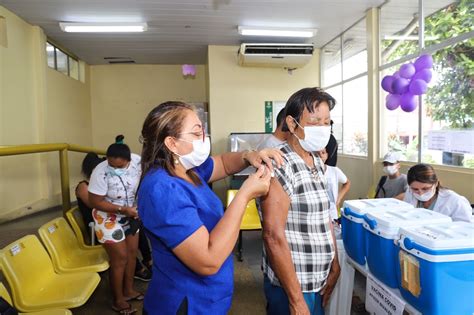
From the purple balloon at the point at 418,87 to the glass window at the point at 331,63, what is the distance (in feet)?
7.61

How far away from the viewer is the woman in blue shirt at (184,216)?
32.5 inches

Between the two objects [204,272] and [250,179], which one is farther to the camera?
[250,179]

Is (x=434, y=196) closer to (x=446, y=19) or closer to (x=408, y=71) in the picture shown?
(x=408, y=71)

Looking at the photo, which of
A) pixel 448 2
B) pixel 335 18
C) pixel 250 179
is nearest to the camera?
pixel 250 179

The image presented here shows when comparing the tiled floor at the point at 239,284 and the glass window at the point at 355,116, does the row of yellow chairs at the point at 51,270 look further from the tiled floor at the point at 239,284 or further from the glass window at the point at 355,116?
the glass window at the point at 355,116

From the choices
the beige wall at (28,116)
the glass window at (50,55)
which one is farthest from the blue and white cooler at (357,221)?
the glass window at (50,55)

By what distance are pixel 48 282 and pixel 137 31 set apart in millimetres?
3702

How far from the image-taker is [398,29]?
4.09 meters

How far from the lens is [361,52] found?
15.7 ft

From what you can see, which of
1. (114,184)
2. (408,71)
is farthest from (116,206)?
(408,71)

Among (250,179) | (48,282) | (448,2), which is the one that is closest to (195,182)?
(250,179)

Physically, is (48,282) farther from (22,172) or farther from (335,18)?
(335,18)

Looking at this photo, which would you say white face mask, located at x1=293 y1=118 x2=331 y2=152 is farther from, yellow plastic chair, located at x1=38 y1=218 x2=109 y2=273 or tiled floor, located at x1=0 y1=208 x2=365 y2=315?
yellow plastic chair, located at x1=38 y1=218 x2=109 y2=273

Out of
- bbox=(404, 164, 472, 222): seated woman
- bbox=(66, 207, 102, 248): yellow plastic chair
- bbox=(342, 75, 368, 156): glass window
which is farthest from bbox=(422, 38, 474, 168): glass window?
bbox=(66, 207, 102, 248): yellow plastic chair
